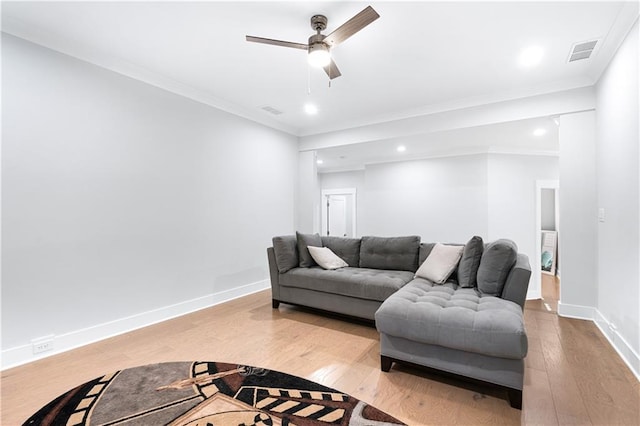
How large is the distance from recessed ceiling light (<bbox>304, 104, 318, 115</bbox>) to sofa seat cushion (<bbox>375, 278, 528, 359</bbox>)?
9.87 ft

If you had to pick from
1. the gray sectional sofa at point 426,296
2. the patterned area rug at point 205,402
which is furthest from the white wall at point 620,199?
the patterned area rug at point 205,402

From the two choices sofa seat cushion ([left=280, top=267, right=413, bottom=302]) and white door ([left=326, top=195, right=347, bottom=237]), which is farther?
white door ([left=326, top=195, right=347, bottom=237])

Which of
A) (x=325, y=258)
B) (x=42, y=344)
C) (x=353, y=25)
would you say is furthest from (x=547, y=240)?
(x=42, y=344)

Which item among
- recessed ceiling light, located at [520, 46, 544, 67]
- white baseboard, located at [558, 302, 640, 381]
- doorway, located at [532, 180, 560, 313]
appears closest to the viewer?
white baseboard, located at [558, 302, 640, 381]

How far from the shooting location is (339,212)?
27.2 ft

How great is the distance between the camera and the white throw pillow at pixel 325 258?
382cm

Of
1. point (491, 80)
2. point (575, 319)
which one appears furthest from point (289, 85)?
point (575, 319)

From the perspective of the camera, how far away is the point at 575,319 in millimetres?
3479

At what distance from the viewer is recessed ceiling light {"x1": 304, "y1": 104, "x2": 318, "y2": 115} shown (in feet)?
14.6

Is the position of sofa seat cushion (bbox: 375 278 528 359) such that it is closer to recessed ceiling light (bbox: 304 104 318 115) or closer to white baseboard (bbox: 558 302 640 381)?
white baseboard (bbox: 558 302 640 381)

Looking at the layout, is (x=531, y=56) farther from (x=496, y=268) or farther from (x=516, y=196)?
(x=516, y=196)

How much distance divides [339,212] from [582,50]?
5935 mm

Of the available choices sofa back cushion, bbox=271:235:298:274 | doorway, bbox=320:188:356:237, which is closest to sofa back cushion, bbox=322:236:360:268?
sofa back cushion, bbox=271:235:298:274

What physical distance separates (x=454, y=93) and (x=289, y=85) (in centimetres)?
212
